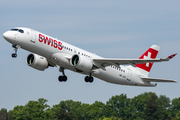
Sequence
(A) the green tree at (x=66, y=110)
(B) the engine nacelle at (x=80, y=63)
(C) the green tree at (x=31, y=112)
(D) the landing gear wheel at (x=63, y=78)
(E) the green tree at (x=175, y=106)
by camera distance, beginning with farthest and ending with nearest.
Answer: (E) the green tree at (x=175, y=106)
(A) the green tree at (x=66, y=110)
(C) the green tree at (x=31, y=112)
(D) the landing gear wheel at (x=63, y=78)
(B) the engine nacelle at (x=80, y=63)

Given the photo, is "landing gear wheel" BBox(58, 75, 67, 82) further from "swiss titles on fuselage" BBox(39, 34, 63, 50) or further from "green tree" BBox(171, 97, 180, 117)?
A: "green tree" BBox(171, 97, 180, 117)

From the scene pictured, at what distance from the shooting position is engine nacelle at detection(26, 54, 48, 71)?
53406 mm

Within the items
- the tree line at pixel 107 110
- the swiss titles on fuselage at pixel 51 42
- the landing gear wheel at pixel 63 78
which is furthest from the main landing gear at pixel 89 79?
the tree line at pixel 107 110

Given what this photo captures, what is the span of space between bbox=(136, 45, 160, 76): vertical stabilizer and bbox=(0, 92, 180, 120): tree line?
53.5m

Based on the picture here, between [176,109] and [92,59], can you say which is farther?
[176,109]

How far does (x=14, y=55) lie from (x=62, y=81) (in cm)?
1106

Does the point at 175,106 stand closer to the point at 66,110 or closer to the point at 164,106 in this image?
the point at 164,106

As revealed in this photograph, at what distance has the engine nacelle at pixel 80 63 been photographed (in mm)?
50094

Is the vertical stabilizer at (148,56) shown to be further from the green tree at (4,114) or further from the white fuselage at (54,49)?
the green tree at (4,114)

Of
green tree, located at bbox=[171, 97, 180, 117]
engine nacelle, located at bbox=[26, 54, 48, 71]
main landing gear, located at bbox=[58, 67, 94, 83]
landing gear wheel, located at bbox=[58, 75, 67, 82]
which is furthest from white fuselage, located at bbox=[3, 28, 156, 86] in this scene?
green tree, located at bbox=[171, 97, 180, 117]

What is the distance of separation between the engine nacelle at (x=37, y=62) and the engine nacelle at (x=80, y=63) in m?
5.24

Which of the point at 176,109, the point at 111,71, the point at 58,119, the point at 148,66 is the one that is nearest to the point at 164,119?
the point at 176,109

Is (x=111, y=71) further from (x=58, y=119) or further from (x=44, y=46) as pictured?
(x=58, y=119)

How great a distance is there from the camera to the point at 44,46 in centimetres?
4872
